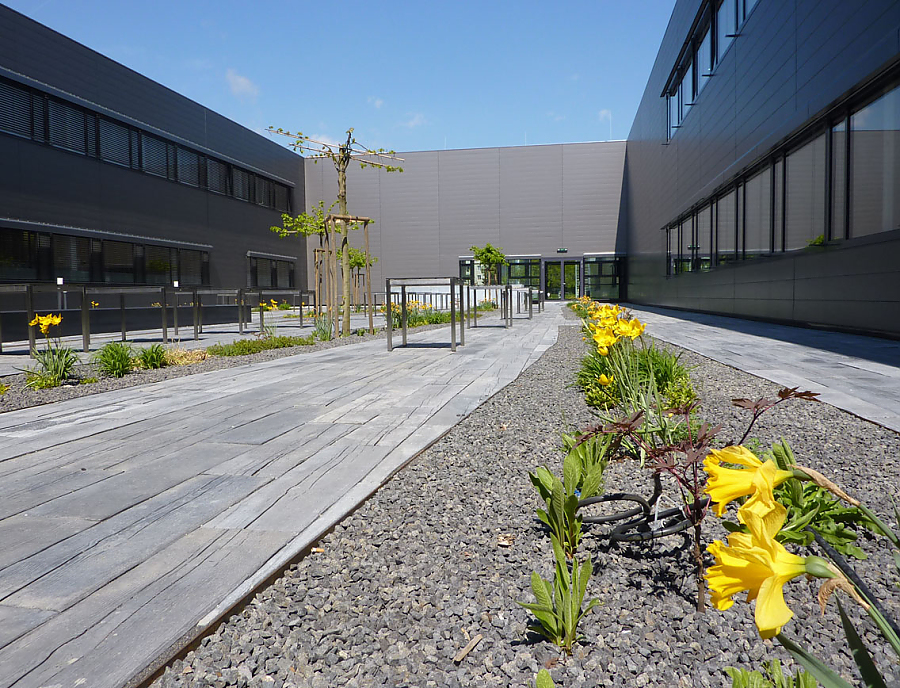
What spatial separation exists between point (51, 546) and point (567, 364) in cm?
517

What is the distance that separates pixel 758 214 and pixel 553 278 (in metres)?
25.0

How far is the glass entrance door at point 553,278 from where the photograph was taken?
37406 mm

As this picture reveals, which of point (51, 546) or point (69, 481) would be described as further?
point (69, 481)

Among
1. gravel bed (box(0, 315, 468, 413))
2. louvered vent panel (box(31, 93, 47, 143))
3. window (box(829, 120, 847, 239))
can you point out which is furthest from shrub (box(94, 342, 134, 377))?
louvered vent panel (box(31, 93, 47, 143))

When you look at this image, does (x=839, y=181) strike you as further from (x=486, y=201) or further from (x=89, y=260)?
(x=486, y=201)

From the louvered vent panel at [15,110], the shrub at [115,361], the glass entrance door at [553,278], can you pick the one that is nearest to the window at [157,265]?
the louvered vent panel at [15,110]

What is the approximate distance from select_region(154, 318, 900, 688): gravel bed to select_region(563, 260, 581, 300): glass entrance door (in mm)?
35420

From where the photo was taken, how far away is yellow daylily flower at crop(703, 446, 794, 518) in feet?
1.89

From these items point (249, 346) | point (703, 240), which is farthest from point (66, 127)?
point (703, 240)

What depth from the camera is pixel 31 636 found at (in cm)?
146

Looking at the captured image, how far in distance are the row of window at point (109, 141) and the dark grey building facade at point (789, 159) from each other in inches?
656

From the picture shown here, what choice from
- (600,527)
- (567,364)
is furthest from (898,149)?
(600,527)

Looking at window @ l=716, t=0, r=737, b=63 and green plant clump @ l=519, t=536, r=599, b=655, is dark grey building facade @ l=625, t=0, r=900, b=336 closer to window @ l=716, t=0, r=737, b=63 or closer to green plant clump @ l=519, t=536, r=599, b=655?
window @ l=716, t=0, r=737, b=63

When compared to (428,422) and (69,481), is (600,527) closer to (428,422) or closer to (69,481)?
(428,422)
